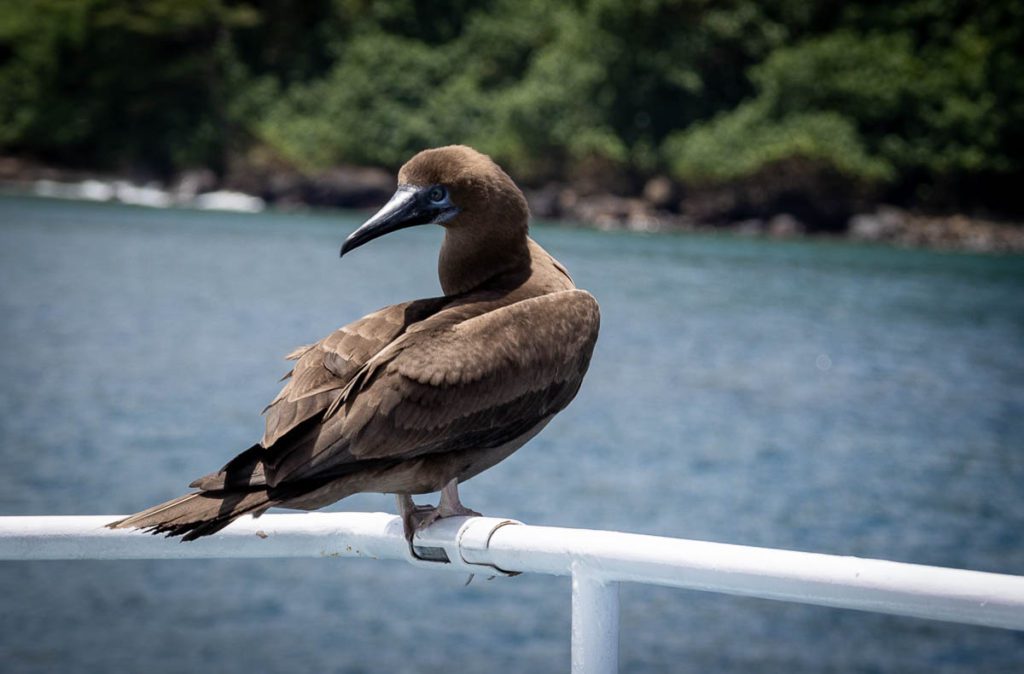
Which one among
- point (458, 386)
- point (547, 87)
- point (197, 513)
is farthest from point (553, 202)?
→ point (197, 513)

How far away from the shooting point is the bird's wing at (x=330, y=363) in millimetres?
2473

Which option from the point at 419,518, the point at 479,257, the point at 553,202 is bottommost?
the point at 553,202

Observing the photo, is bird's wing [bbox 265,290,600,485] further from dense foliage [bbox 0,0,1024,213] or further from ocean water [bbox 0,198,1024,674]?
dense foliage [bbox 0,0,1024,213]

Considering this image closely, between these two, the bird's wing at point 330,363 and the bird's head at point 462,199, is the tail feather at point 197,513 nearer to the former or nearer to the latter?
the bird's wing at point 330,363

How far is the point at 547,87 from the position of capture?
64312 millimetres

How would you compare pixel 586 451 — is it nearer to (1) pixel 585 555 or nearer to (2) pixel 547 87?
(1) pixel 585 555

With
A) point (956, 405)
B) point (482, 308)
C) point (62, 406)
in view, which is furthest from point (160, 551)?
point (956, 405)

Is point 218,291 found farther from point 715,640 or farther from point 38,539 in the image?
point 38,539

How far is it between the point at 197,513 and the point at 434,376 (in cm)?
63

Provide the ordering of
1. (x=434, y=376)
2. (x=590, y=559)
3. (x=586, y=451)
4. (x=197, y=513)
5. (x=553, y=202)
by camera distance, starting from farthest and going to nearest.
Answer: (x=553, y=202) < (x=586, y=451) < (x=434, y=376) < (x=197, y=513) < (x=590, y=559)

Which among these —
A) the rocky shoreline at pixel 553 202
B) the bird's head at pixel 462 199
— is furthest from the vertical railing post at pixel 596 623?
the rocky shoreline at pixel 553 202

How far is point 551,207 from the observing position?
61719 millimetres

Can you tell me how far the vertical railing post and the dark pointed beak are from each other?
39.7 inches

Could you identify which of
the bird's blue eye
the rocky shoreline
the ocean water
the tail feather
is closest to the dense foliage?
the rocky shoreline
